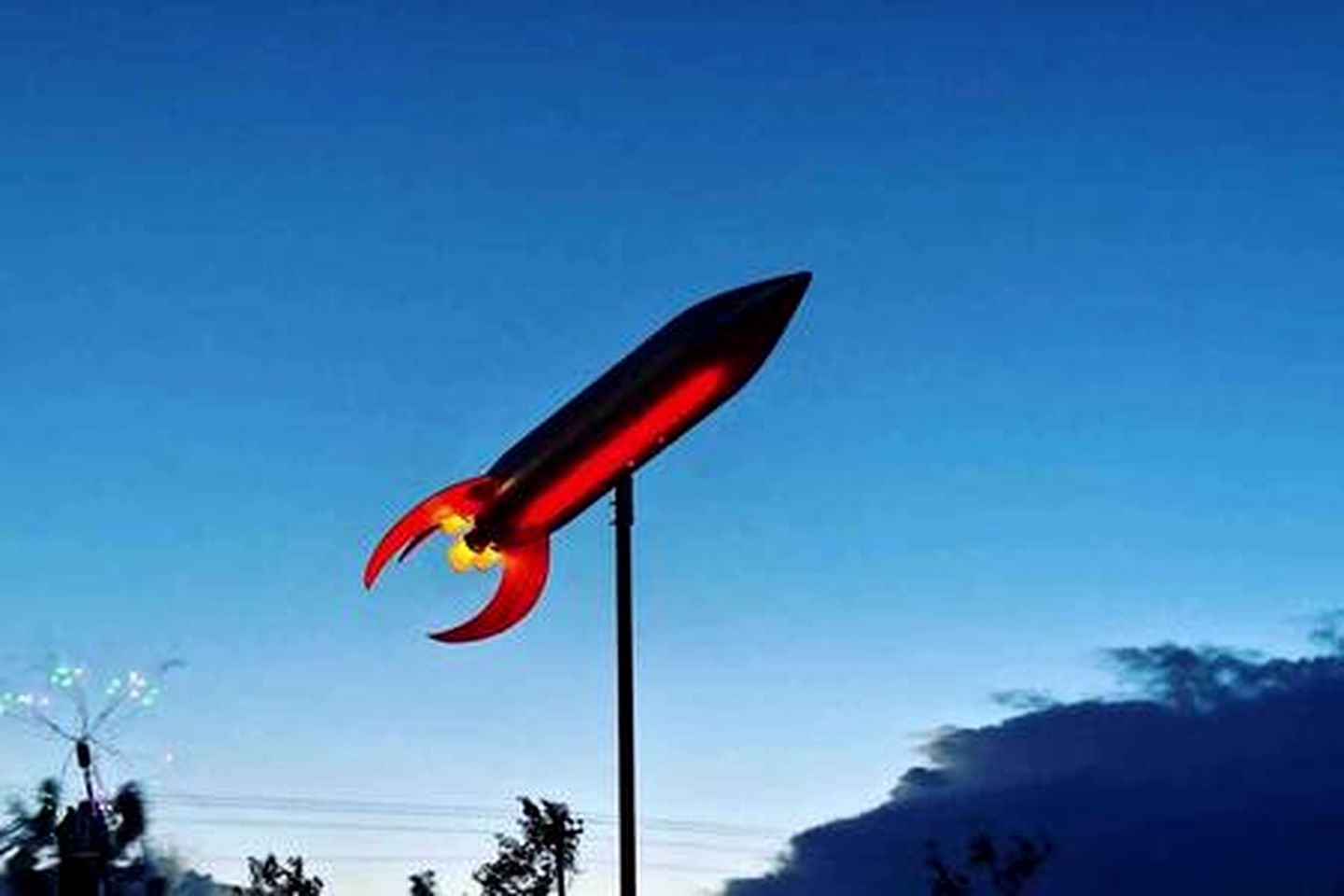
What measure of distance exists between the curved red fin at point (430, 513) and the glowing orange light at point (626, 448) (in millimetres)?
497

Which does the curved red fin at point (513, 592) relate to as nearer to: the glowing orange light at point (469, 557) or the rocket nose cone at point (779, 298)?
the glowing orange light at point (469, 557)

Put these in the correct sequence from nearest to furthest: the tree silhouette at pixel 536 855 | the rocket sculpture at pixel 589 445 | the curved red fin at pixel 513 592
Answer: the rocket sculpture at pixel 589 445 → the curved red fin at pixel 513 592 → the tree silhouette at pixel 536 855

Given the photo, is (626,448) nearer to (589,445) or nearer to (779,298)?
(589,445)

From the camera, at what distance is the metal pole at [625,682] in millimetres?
13766

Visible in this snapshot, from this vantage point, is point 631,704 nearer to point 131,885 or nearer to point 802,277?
point 802,277

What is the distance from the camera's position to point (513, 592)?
587 inches

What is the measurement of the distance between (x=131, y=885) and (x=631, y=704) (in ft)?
330

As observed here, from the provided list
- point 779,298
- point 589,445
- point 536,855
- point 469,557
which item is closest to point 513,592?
point 469,557

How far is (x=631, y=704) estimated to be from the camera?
1404cm

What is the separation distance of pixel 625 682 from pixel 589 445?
5.91 ft

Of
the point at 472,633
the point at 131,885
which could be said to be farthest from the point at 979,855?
the point at 472,633

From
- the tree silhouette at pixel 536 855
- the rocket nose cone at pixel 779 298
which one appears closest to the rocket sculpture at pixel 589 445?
the rocket nose cone at pixel 779 298

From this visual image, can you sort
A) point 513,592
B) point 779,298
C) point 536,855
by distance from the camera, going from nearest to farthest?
point 779,298 → point 513,592 → point 536,855

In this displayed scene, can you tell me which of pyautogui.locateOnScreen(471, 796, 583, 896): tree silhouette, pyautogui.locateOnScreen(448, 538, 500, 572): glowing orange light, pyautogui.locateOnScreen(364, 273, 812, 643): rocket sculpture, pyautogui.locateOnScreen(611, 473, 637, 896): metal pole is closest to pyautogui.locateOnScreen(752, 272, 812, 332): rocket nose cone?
pyautogui.locateOnScreen(364, 273, 812, 643): rocket sculpture
